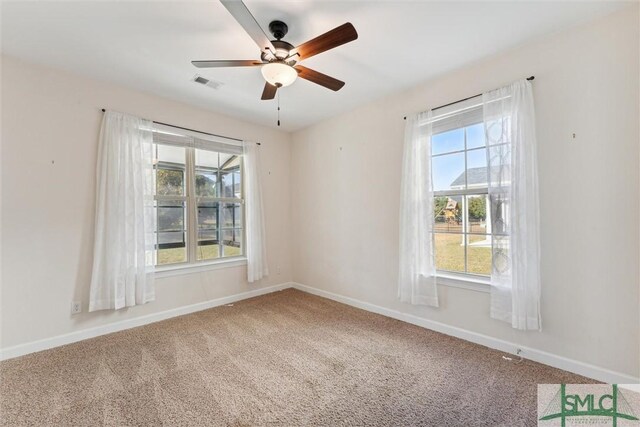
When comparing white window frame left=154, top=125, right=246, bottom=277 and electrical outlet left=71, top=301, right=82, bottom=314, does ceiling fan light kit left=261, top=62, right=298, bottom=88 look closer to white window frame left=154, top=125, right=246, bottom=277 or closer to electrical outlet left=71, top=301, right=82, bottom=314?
white window frame left=154, top=125, right=246, bottom=277

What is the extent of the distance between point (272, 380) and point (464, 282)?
2.03 meters

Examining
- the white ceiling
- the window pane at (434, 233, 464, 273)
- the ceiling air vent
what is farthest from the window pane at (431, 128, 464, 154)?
the ceiling air vent

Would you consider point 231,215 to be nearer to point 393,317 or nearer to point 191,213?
point 191,213

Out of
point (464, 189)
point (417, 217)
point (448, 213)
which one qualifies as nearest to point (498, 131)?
point (464, 189)

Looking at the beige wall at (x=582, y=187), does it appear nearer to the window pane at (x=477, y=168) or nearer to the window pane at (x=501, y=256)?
the window pane at (x=501, y=256)

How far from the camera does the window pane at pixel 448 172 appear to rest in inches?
115

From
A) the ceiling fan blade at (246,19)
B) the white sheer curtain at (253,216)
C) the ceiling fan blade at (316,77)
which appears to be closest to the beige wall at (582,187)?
the ceiling fan blade at (316,77)

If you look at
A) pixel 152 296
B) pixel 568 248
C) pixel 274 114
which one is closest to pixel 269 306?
pixel 152 296

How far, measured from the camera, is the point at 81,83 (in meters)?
2.90

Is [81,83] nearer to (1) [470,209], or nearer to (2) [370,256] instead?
(2) [370,256]

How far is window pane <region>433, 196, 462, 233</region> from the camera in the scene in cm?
296

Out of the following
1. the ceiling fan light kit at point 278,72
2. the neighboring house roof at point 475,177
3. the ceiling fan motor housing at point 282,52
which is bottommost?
the neighboring house roof at point 475,177

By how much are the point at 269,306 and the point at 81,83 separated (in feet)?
10.9

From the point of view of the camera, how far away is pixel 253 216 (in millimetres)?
4176
